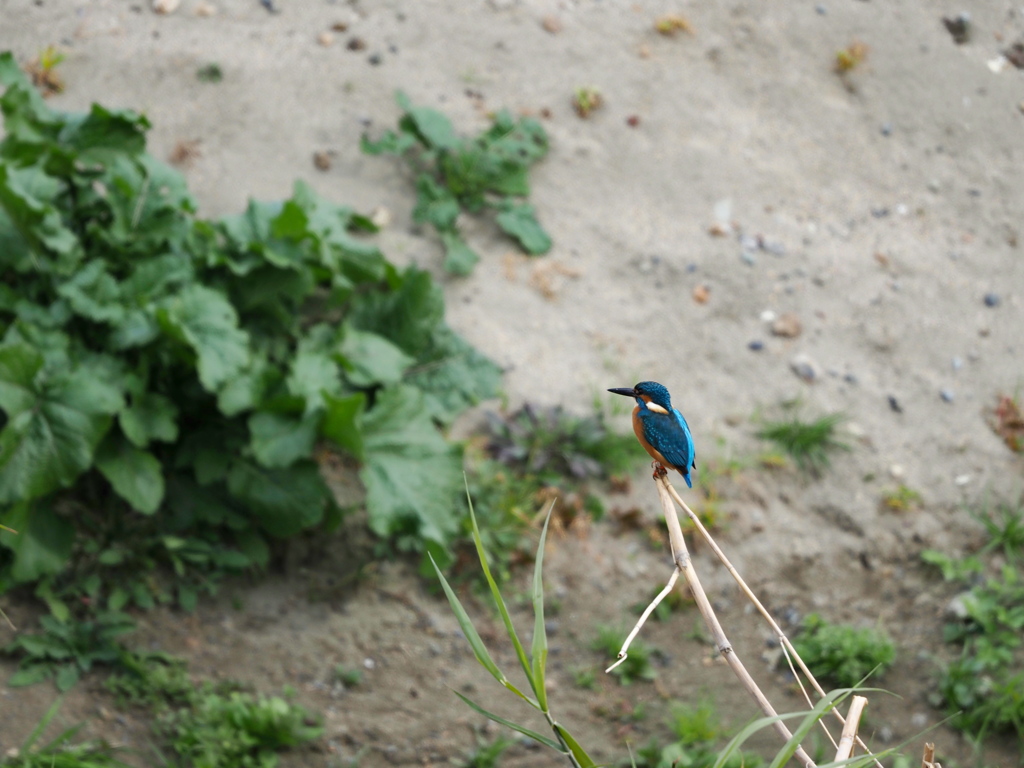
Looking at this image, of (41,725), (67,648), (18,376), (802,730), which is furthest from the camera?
(67,648)

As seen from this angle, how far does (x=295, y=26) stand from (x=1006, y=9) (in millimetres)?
4726

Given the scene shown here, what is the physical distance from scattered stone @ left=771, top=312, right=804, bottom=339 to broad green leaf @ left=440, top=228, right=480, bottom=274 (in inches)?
63.6

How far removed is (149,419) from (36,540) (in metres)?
0.61

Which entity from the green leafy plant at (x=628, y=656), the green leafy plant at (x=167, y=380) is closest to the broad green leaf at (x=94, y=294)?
the green leafy plant at (x=167, y=380)

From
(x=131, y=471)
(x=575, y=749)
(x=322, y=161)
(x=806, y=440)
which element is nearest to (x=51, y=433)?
(x=131, y=471)

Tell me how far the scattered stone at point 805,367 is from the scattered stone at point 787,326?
0.40 feet

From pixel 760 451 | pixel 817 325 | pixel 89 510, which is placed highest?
pixel 817 325

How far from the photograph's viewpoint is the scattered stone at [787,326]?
16.3 ft

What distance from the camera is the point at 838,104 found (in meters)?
5.87

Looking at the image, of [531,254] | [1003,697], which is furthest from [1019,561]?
[531,254]

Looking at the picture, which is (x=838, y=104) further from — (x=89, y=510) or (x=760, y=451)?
(x=89, y=510)

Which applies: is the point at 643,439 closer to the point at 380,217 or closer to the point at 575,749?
the point at 575,749

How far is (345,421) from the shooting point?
3.61 m

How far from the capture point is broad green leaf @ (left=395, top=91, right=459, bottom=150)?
16.5 feet
